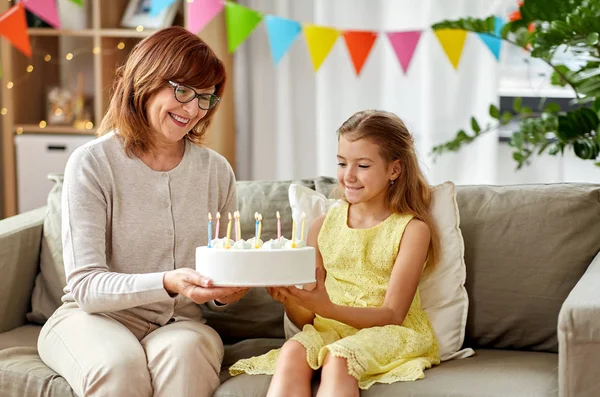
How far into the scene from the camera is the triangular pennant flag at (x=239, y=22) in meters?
3.64

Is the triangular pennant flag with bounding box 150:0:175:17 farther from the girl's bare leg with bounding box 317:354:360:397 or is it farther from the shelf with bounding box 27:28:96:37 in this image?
the girl's bare leg with bounding box 317:354:360:397

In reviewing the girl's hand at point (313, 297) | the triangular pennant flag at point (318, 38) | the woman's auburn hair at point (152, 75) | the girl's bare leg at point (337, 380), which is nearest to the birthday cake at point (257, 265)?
the girl's hand at point (313, 297)

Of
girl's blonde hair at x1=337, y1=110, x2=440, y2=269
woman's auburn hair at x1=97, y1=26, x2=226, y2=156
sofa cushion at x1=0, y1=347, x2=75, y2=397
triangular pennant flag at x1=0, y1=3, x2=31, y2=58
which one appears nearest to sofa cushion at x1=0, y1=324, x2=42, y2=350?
sofa cushion at x1=0, y1=347, x2=75, y2=397

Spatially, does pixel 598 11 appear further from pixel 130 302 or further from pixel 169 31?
pixel 130 302

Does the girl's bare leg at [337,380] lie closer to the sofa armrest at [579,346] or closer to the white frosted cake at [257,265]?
the white frosted cake at [257,265]

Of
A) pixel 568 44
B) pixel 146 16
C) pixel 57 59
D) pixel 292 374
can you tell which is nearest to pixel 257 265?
pixel 292 374

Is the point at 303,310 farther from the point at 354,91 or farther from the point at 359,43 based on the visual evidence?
the point at 354,91

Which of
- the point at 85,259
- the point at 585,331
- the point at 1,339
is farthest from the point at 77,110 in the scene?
the point at 585,331

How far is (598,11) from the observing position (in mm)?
2504

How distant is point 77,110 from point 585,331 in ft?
9.69

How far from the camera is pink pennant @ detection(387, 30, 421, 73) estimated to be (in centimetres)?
350

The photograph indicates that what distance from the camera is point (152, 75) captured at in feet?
6.80

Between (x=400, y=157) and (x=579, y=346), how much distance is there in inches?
28.4

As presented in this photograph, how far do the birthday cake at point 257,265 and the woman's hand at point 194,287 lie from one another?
0.09 feet
